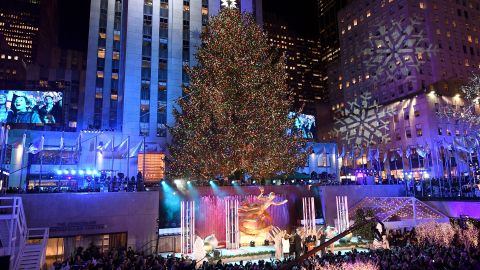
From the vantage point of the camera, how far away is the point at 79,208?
21844mm

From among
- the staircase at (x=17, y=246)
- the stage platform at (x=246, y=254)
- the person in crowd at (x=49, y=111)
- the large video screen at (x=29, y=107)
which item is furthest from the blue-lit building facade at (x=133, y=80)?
the staircase at (x=17, y=246)

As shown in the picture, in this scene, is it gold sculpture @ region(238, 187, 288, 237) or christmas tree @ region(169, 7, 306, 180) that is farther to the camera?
christmas tree @ region(169, 7, 306, 180)

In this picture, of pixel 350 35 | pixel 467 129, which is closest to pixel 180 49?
pixel 467 129

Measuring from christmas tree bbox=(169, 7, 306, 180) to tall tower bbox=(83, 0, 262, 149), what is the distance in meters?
11.5

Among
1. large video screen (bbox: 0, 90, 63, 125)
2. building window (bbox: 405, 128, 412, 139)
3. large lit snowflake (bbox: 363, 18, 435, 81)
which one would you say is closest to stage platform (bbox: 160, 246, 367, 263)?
large video screen (bbox: 0, 90, 63, 125)

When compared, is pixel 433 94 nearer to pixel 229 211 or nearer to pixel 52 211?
pixel 229 211

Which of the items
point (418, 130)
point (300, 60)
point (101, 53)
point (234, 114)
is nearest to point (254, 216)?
point (234, 114)

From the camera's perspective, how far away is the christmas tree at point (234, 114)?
1149 inches

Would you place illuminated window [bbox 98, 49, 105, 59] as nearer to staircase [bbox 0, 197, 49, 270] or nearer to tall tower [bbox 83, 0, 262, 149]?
tall tower [bbox 83, 0, 262, 149]

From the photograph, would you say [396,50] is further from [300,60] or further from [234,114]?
[300,60]

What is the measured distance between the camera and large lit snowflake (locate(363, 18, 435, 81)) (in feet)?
234

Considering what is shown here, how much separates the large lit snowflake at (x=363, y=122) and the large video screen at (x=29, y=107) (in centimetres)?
5817

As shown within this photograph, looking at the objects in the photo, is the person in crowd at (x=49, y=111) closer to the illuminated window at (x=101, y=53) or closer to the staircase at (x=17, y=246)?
the illuminated window at (x=101, y=53)

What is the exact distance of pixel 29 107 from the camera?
45906mm
